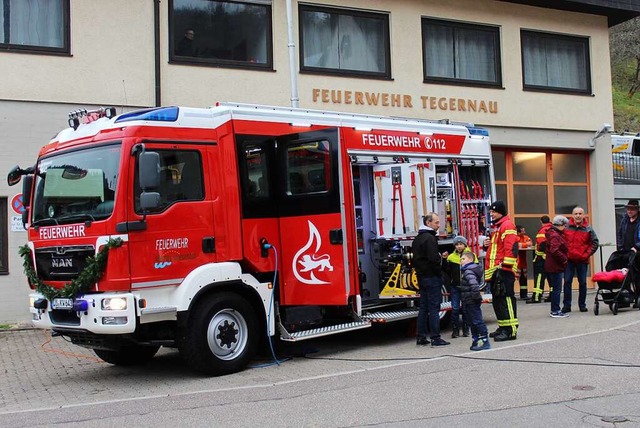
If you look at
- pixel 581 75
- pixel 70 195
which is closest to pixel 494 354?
pixel 70 195

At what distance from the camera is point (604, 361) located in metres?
7.94

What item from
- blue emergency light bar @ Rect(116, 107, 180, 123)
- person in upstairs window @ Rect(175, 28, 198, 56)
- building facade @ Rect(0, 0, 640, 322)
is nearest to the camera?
blue emergency light bar @ Rect(116, 107, 180, 123)

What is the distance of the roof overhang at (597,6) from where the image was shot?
57.2 ft

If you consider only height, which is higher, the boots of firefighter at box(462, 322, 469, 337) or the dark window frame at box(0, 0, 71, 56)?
the dark window frame at box(0, 0, 71, 56)

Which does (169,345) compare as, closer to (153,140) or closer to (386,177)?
(153,140)

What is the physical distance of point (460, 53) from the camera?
55.3 feet

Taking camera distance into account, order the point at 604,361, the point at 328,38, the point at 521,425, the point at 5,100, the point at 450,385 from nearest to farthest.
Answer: the point at 521,425
the point at 450,385
the point at 604,361
the point at 5,100
the point at 328,38

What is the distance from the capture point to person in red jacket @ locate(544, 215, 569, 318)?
38.9 feet

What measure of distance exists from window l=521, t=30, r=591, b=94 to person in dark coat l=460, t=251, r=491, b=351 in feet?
31.4

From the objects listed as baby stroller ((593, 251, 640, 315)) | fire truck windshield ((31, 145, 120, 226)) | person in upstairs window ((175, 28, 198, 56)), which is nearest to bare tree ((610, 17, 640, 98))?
baby stroller ((593, 251, 640, 315))

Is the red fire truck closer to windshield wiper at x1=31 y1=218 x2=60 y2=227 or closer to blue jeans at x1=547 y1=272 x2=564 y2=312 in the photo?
windshield wiper at x1=31 y1=218 x2=60 y2=227

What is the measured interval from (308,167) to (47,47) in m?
6.35

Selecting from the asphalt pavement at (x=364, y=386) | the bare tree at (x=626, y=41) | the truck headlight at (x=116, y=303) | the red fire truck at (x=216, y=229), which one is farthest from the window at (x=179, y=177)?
the bare tree at (x=626, y=41)

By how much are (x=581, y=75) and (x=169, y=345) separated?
14487mm
